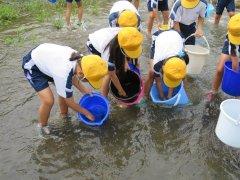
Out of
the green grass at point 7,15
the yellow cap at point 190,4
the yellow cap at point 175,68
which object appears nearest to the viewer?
the yellow cap at point 175,68

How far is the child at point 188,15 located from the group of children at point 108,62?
92cm

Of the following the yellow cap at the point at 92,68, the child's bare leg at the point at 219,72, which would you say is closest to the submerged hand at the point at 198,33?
the child's bare leg at the point at 219,72

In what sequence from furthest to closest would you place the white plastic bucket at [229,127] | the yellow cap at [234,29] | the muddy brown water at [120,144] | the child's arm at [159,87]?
the child's arm at [159,87] < the yellow cap at [234,29] < the muddy brown water at [120,144] < the white plastic bucket at [229,127]

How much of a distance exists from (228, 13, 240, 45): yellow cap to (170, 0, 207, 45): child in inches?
49.0

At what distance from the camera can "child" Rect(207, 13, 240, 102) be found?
4.59 m

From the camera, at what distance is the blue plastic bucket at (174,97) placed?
16.5 feet

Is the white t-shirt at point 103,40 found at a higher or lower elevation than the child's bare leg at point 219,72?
higher

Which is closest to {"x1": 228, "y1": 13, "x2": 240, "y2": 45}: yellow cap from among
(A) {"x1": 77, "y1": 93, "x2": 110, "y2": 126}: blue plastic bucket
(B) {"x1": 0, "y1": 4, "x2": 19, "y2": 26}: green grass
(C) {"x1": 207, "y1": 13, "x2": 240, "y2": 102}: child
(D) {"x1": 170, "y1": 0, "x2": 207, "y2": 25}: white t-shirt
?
(C) {"x1": 207, "y1": 13, "x2": 240, "y2": 102}: child

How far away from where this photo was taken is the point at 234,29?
458 centimetres

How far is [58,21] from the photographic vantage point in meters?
8.53

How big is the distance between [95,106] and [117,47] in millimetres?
895

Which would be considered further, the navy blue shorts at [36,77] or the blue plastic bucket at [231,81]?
the blue plastic bucket at [231,81]

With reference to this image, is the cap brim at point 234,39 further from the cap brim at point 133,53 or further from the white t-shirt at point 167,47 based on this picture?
the cap brim at point 133,53

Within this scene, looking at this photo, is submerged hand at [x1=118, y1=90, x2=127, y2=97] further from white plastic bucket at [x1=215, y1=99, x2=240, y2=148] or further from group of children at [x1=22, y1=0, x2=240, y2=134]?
white plastic bucket at [x1=215, y1=99, x2=240, y2=148]
